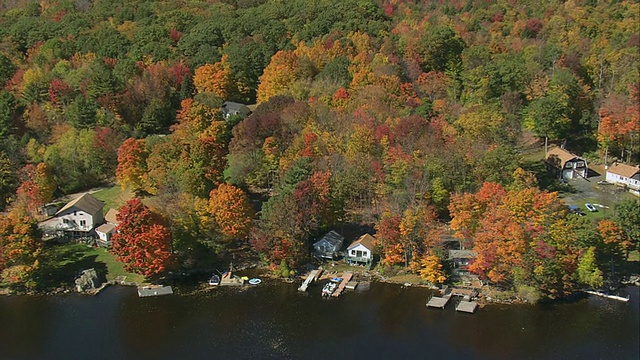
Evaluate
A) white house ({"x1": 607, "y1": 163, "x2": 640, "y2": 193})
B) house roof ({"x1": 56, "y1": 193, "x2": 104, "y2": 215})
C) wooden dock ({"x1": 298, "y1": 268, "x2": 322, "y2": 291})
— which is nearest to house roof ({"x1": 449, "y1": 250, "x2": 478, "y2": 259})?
wooden dock ({"x1": 298, "y1": 268, "x2": 322, "y2": 291})

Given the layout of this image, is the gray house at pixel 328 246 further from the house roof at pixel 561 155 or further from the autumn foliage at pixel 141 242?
the house roof at pixel 561 155

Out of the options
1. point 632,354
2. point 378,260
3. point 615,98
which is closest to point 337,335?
point 378,260

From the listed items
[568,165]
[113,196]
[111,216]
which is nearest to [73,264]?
[111,216]

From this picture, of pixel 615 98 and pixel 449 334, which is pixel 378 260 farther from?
pixel 615 98

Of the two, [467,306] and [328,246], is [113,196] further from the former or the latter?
[467,306]

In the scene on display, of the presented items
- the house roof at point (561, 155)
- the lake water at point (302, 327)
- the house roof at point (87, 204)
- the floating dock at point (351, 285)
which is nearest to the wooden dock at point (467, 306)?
the lake water at point (302, 327)
